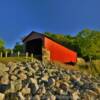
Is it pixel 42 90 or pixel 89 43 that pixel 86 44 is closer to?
pixel 89 43

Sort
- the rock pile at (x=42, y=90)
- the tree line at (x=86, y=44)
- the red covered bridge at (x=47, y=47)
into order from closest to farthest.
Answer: the rock pile at (x=42, y=90) → the red covered bridge at (x=47, y=47) → the tree line at (x=86, y=44)

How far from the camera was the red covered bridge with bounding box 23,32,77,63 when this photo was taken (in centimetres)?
5206

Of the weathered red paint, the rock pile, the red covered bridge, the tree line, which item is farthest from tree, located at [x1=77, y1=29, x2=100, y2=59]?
the rock pile

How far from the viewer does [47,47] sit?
51844 mm

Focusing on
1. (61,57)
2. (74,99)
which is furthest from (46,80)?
(61,57)

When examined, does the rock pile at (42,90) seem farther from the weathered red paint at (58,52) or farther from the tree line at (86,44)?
the tree line at (86,44)

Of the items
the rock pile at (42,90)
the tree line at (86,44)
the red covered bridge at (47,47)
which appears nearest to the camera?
the rock pile at (42,90)

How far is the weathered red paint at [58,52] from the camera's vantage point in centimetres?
5206

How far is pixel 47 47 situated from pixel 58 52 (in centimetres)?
276

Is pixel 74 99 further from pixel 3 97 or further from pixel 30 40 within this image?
pixel 30 40

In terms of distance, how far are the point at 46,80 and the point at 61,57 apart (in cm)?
2864

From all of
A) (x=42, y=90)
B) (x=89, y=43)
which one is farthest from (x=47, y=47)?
(x=42, y=90)

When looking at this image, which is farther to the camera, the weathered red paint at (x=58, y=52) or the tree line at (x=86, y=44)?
the tree line at (x=86, y=44)

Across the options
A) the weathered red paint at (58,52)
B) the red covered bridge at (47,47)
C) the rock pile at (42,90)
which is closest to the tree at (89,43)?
the red covered bridge at (47,47)
